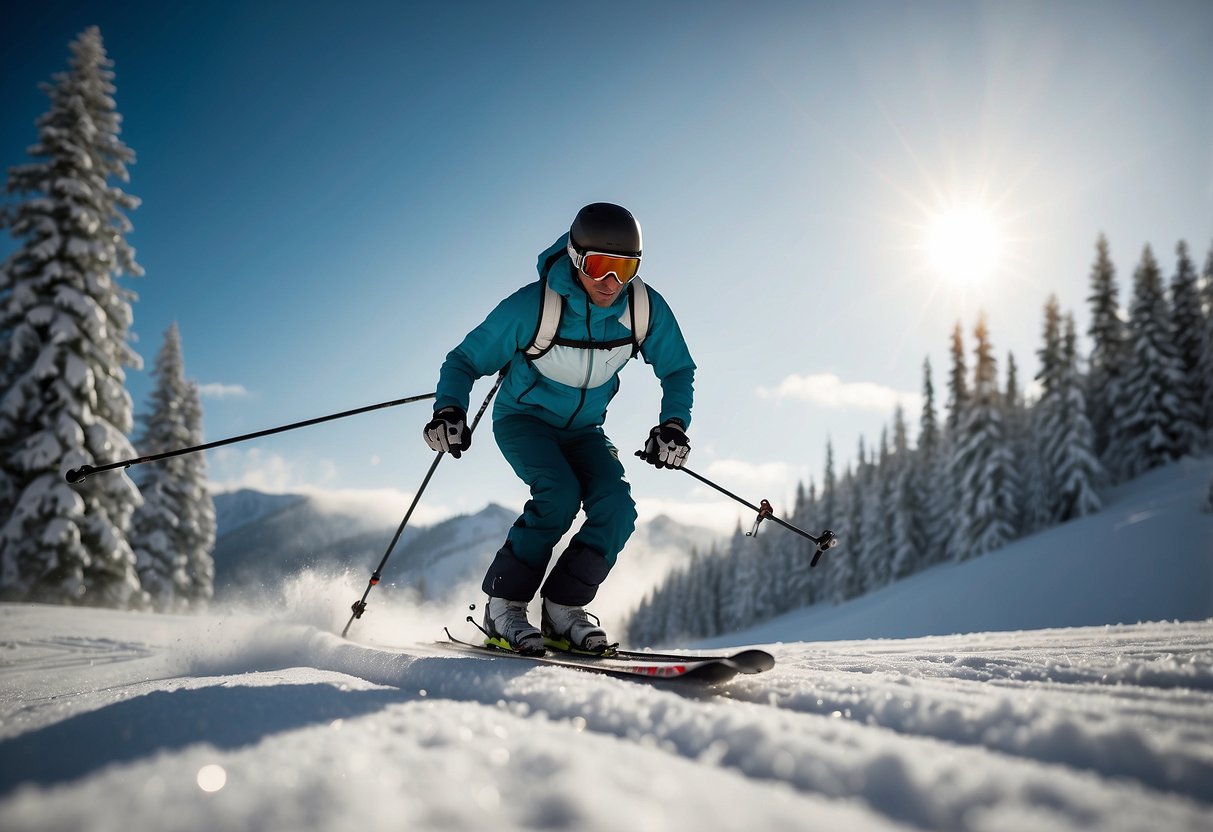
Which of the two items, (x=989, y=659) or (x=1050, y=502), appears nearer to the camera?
(x=989, y=659)

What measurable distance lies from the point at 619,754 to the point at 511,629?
2315 millimetres

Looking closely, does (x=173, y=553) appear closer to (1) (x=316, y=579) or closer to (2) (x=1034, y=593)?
(1) (x=316, y=579)

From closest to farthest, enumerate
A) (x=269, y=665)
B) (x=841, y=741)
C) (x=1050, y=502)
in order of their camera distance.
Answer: (x=841, y=741)
(x=269, y=665)
(x=1050, y=502)

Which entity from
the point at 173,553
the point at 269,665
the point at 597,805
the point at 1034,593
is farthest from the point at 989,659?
the point at 173,553

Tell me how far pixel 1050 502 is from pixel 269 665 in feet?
116

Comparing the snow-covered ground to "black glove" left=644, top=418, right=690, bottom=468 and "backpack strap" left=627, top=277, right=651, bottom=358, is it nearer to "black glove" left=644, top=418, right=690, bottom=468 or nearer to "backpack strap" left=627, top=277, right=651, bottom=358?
"black glove" left=644, top=418, right=690, bottom=468

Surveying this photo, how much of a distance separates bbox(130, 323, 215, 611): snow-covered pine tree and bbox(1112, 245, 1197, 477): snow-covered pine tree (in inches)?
1631

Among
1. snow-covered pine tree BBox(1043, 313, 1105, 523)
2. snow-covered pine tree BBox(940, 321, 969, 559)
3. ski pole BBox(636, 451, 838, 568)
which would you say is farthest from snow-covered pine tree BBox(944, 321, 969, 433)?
ski pole BBox(636, 451, 838, 568)

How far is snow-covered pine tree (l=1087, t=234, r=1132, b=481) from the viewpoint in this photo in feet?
102

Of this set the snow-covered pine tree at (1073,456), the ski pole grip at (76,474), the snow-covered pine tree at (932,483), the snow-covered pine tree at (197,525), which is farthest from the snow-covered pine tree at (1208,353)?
the snow-covered pine tree at (197,525)

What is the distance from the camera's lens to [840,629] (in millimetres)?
21672

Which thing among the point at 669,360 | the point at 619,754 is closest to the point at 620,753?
the point at 619,754

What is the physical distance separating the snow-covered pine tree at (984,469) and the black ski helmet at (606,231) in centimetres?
3206

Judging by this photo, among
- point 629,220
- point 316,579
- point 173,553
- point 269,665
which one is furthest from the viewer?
point 173,553
